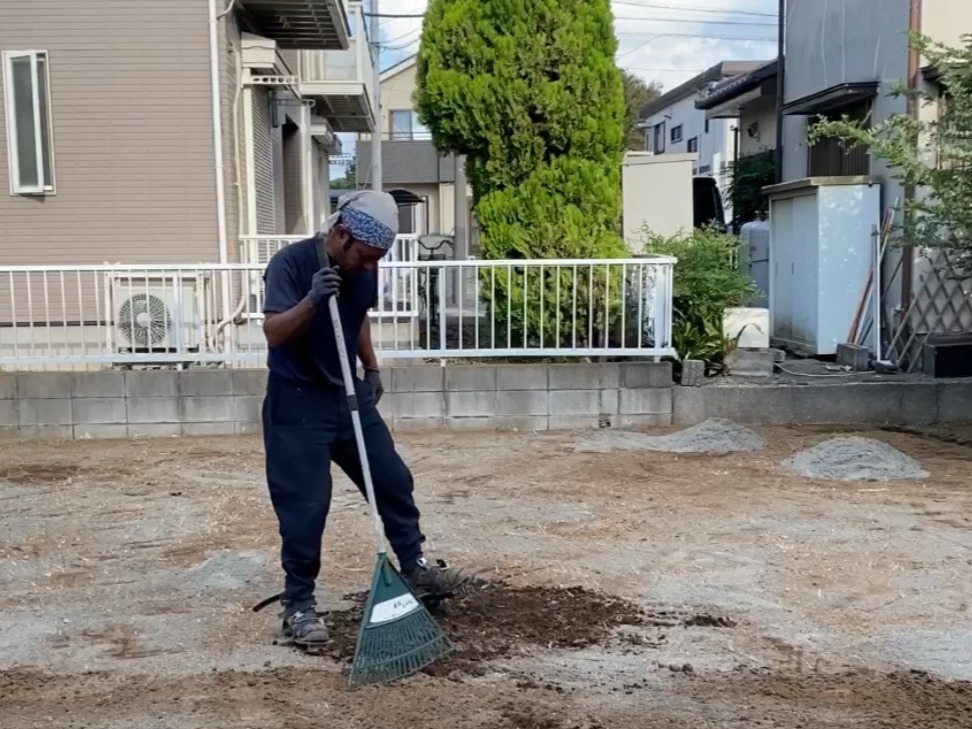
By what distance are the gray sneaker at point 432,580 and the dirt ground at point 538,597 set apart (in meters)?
0.12

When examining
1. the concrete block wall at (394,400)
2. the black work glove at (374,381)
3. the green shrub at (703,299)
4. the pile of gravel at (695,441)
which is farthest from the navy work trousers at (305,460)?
the green shrub at (703,299)

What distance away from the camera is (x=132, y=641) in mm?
3928

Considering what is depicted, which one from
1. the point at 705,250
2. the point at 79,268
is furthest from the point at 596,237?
the point at 79,268

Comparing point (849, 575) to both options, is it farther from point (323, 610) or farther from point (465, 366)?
point (465, 366)

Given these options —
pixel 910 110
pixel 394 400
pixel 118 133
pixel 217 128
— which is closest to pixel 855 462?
pixel 394 400

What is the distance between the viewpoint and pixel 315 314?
11.7 ft

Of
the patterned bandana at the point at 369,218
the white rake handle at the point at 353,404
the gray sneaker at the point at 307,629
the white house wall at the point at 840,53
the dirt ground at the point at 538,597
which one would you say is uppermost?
the white house wall at the point at 840,53

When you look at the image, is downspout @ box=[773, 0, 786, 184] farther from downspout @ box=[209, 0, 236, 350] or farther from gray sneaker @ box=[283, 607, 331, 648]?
gray sneaker @ box=[283, 607, 331, 648]

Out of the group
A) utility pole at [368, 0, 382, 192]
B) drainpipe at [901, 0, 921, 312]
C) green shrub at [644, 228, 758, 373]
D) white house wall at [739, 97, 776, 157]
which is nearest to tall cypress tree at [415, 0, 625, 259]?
green shrub at [644, 228, 758, 373]

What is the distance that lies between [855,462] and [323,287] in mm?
4280

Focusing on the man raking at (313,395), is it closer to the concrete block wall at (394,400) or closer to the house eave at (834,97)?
the concrete block wall at (394,400)

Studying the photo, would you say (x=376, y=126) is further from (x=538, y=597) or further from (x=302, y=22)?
(x=538, y=597)

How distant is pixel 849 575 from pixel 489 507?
2019 mm

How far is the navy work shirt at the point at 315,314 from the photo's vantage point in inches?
143
